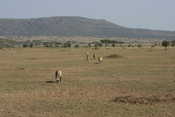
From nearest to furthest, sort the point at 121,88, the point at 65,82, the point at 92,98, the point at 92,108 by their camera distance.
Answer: the point at 92,108
the point at 92,98
the point at 121,88
the point at 65,82

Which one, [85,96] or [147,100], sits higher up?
[147,100]

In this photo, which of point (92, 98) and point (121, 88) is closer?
point (92, 98)

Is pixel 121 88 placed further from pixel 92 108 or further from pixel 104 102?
pixel 92 108

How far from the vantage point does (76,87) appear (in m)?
22.5

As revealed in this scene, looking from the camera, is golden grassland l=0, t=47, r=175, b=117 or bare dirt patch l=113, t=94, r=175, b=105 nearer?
golden grassland l=0, t=47, r=175, b=117

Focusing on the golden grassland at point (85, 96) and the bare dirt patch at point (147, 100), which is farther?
the bare dirt patch at point (147, 100)

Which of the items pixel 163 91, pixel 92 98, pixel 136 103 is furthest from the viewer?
pixel 163 91

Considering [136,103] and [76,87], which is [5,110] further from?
[76,87]

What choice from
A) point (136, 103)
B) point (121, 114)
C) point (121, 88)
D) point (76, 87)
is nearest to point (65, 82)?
point (76, 87)

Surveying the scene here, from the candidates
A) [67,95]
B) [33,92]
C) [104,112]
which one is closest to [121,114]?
[104,112]

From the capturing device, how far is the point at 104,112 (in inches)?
587

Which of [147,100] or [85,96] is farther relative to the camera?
[85,96]

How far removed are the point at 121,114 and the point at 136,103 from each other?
2209mm

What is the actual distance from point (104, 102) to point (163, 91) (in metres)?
4.32
